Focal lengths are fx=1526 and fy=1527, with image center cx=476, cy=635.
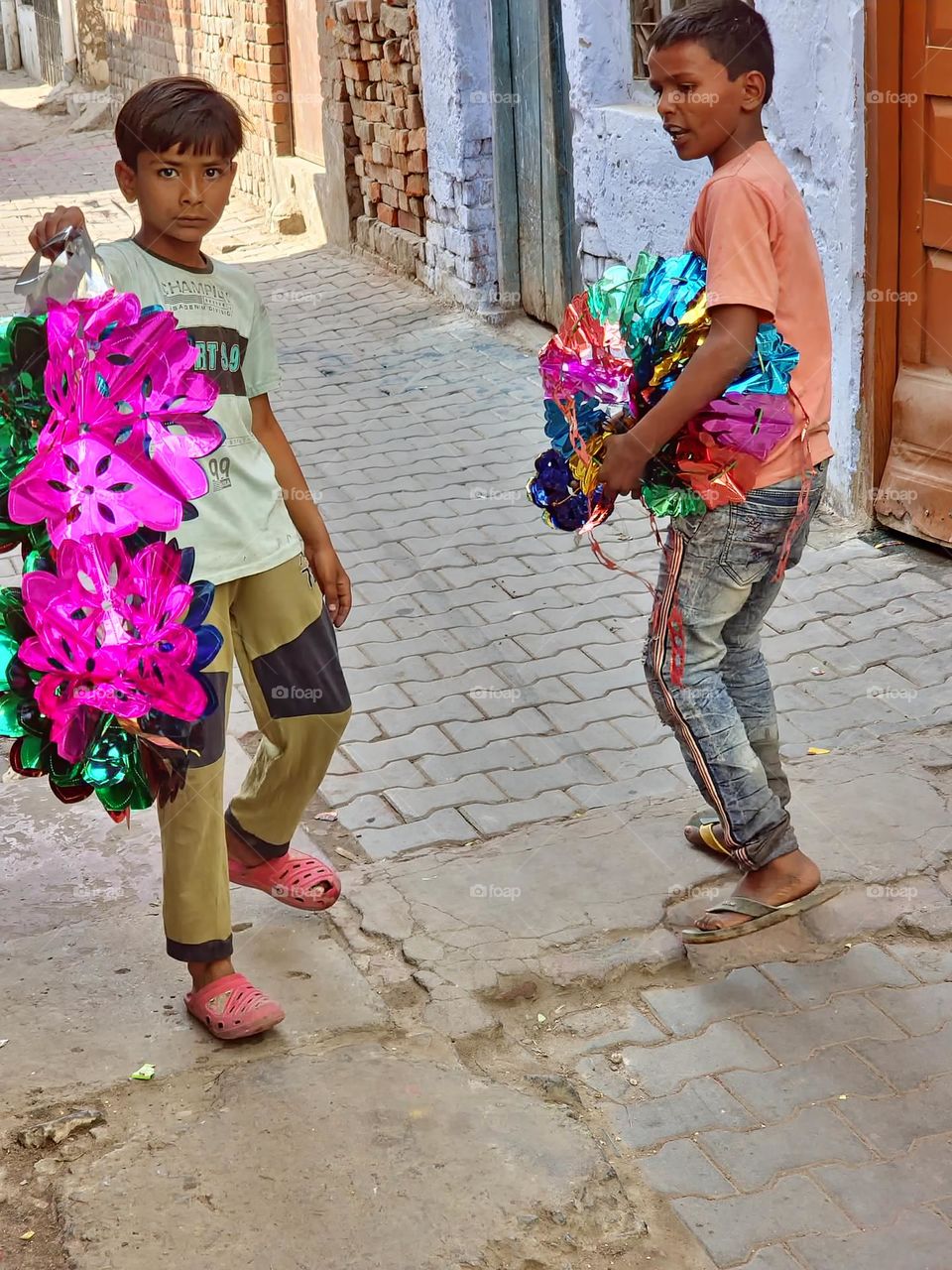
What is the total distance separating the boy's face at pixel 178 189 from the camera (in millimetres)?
2963

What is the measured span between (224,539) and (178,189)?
2.25 feet

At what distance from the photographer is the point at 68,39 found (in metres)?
20.9

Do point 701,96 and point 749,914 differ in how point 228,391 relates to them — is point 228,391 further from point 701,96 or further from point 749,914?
point 749,914

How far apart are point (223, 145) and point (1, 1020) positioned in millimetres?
1906

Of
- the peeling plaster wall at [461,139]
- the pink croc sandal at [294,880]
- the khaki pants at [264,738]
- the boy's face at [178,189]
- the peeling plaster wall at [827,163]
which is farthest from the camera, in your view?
the peeling plaster wall at [461,139]

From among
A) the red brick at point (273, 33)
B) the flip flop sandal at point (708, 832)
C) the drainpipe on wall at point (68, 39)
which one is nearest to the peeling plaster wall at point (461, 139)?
the red brick at point (273, 33)

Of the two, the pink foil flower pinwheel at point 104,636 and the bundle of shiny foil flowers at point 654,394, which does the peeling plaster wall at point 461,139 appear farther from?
the pink foil flower pinwheel at point 104,636

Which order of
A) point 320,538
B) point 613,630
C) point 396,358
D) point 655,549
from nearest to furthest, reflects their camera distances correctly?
1. point 320,538
2. point 613,630
3. point 655,549
4. point 396,358

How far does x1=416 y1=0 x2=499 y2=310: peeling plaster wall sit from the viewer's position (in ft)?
29.8

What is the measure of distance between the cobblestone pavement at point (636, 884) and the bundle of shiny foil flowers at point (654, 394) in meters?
0.97

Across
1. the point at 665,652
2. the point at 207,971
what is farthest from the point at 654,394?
the point at 207,971

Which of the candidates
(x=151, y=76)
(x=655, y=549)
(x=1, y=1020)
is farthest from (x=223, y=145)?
(x=151, y=76)

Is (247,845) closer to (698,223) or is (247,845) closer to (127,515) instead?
(127,515)

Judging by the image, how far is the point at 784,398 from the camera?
123 inches
